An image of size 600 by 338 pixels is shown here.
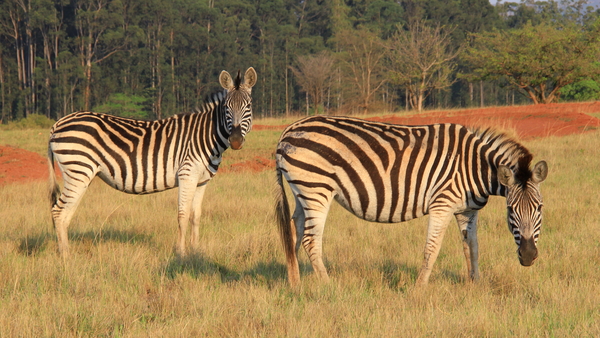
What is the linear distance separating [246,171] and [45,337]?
10911 millimetres

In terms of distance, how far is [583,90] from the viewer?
44.5 metres

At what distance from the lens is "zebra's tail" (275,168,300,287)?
5.43m

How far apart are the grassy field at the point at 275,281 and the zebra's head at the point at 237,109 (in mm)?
1377

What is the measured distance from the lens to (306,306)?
4.76 meters

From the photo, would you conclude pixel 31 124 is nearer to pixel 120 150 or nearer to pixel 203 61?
pixel 120 150

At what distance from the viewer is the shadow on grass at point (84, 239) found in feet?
22.7

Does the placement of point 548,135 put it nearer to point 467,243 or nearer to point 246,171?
point 246,171

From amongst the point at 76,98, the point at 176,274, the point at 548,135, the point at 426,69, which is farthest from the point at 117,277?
the point at 76,98

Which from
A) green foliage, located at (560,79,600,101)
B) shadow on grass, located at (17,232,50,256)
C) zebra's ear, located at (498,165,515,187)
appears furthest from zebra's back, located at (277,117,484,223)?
green foliage, located at (560,79,600,101)

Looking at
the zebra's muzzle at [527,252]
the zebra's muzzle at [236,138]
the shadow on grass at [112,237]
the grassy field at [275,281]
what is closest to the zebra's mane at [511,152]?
Result: the zebra's muzzle at [527,252]

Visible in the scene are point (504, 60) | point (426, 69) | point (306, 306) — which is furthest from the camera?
point (426, 69)

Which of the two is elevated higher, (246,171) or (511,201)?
(511,201)

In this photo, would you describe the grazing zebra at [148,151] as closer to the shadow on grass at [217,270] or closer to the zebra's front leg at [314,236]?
the shadow on grass at [217,270]

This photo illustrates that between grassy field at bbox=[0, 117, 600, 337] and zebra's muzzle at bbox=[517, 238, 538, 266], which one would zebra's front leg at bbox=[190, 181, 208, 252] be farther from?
zebra's muzzle at bbox=[517, 238, 538, 266]
